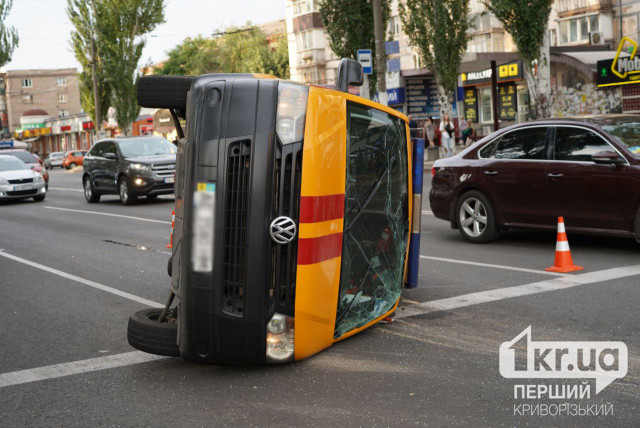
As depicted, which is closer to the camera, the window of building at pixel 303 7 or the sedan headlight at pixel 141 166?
the sedan headlight at pixel 141 166

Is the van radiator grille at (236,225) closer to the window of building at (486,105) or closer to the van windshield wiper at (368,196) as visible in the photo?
the van windshield wiper at (368,196)

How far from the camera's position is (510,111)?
43.1 metres

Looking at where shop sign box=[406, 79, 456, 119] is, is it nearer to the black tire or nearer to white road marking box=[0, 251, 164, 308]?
white road marking box=[0, 251, 164, 308]

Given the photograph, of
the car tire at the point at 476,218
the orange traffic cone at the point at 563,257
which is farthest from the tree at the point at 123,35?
the orange traffic cone at the point at 563,257

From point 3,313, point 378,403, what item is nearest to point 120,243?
point 3,313

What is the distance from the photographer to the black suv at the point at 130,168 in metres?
20.5

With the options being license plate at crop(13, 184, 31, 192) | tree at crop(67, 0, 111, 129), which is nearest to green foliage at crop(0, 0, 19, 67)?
tree at crop(67, 0, 111, 129)

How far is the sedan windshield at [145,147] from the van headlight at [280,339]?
55.0ft

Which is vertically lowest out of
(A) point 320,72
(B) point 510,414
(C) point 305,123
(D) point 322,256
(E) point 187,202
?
(B) point 510,414

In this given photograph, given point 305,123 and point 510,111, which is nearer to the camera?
point 305,123

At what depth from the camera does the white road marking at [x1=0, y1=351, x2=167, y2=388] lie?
5.43 meters

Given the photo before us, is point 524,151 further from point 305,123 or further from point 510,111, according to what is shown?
point 510,111

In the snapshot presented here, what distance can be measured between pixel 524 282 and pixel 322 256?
342 centimetres

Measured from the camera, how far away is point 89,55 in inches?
2259
